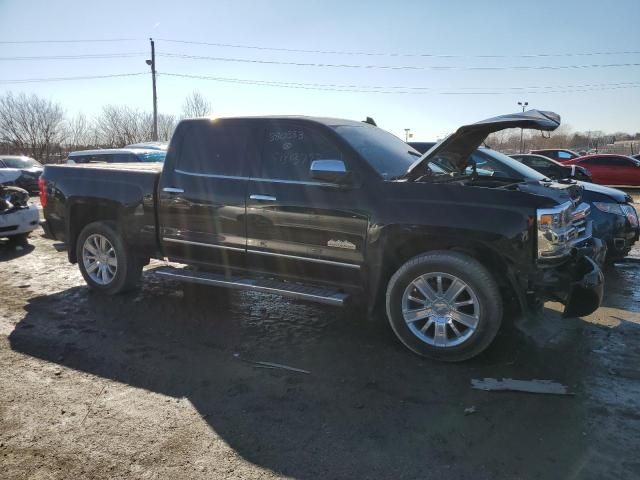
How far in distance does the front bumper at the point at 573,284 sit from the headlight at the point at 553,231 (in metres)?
0.12

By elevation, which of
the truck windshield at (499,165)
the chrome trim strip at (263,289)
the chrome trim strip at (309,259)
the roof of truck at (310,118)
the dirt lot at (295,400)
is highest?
the roof of truck at (310,118)

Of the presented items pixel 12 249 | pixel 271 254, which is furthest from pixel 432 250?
pixel 12 249

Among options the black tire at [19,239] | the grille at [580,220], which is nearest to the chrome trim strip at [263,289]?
the grille at [580,220]

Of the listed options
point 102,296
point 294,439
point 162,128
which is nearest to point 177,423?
Answer: point 294,439

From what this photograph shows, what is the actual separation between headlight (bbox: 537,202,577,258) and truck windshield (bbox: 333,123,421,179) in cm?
134

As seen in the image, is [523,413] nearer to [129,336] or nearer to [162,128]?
[129,336]

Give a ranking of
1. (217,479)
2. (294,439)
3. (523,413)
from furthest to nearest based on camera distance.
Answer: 1. (523,413)
2. (294,439)
3. (217,479)

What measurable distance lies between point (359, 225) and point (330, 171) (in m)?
0.52

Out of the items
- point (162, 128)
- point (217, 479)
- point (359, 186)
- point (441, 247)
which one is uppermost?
point (162, 128)

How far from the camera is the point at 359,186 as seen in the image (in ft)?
14.3

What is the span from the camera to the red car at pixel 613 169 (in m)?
21.6

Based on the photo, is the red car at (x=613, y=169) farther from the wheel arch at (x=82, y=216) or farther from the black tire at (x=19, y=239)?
the wheel arch at (x=82, y=216)

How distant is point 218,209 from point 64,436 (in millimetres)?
2510

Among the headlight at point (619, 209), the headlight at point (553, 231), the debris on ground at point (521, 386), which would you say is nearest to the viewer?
the debris on ground at point (521, 386)
